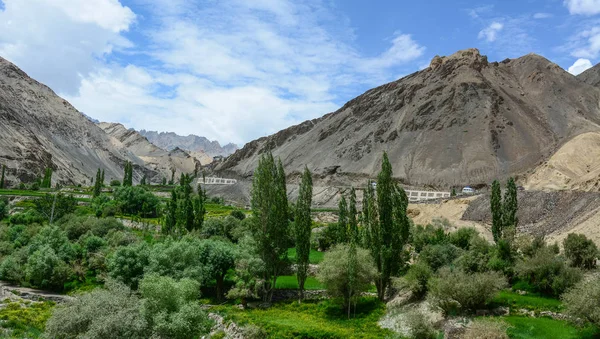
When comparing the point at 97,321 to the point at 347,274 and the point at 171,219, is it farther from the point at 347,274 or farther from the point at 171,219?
the point at 171,219

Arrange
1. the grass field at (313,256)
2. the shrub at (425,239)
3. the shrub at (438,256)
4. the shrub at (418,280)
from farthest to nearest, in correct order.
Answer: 1. the grass field at (313,256)
2. the shrub at (425,239)
3. the shrub at (438,256)
4. the shrub at (418,280)

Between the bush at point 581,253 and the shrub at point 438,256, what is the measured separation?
7.66 m

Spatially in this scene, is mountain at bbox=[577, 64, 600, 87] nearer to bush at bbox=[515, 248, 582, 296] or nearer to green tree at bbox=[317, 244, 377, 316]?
bush at bbox=[515, 248, 582, 296]

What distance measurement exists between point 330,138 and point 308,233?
14056 centimetres

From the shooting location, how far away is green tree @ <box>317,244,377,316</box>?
32.7 meters

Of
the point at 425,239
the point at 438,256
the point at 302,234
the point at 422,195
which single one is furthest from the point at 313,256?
the point at 422,195

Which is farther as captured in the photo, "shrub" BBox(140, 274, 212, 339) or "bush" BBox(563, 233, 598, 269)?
"bush" BBox(563, 233, 598, 269)

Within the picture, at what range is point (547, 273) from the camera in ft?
98.1

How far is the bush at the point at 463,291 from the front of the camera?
88.4 ft

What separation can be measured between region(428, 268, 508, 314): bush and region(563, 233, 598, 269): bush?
821 cm

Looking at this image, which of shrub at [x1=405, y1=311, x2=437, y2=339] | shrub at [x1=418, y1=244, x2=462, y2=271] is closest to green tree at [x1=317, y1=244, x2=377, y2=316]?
shrub at [x1=418, y1=244, x2=462, y2=271]

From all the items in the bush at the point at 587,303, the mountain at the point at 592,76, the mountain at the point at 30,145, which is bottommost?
the bush at the point at 587,303

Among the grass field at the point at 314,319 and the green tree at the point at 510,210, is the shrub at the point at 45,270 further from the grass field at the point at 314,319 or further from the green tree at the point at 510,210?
the green tree at the point at 510,210

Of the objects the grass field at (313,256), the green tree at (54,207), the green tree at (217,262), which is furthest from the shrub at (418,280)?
the green tree at (54,207)
